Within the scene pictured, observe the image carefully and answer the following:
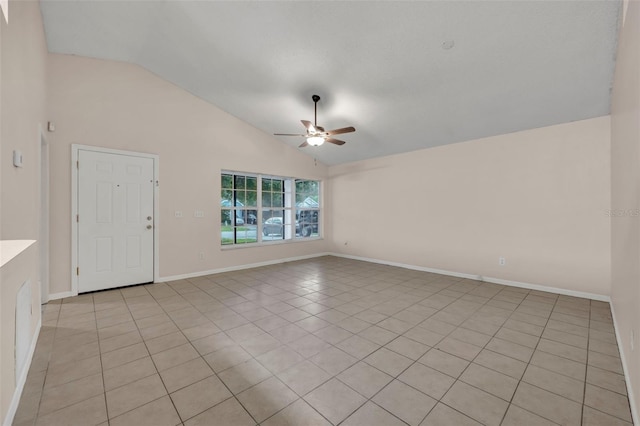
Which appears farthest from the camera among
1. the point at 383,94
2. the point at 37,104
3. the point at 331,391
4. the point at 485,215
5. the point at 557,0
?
the point at 485,215

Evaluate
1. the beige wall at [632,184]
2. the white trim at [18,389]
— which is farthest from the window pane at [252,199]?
the beige wall at [632,184]

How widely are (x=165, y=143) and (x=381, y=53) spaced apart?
3.55m

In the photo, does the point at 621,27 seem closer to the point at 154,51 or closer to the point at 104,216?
the point at 154,51

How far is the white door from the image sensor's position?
3754 millimetres

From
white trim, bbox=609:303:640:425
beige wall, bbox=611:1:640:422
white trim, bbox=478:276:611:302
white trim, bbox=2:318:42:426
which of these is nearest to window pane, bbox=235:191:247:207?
white trim, bbox=2:318:42:426

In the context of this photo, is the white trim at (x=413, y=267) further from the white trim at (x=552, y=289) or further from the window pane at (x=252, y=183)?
the window pane at (x=252, y=183)

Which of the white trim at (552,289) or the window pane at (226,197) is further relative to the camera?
the window pane at (226,197)

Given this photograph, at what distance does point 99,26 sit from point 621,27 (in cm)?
543

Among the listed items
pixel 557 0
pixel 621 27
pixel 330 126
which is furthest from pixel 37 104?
pixel 621 27

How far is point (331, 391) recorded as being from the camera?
5.94 ft

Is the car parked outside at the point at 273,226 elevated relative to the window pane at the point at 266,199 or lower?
lower

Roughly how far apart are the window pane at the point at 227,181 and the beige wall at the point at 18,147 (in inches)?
105

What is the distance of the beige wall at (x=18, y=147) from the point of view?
1.57 meters

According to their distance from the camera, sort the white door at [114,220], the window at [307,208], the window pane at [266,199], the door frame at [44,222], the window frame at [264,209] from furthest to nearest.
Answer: the window at [307,208]
the window pane at [266,199]
the window frame at [264,209]
the white door at [114,220]
the door frame at [44,222]
